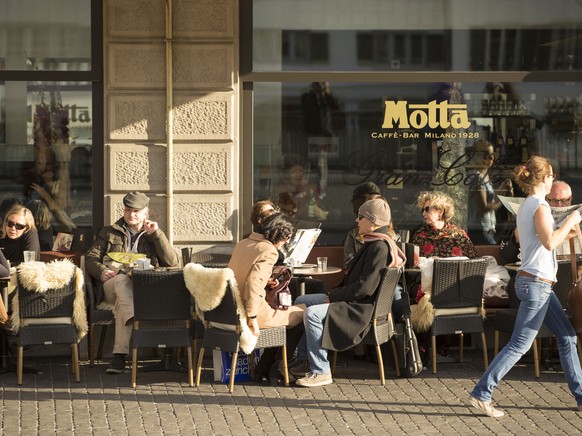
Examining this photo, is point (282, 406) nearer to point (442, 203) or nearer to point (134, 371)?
point (134, 371)

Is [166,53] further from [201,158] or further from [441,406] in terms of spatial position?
[441,406]

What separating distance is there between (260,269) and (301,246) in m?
1.59

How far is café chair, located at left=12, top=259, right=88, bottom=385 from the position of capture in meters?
9.18

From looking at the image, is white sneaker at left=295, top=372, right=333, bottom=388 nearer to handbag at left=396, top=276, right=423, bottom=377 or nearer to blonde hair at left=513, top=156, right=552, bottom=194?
handbag at left=396, top=276, right=423, bottom=377

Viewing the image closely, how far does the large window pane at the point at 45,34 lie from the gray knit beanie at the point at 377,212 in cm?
343

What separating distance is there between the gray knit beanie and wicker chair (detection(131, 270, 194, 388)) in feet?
5.01

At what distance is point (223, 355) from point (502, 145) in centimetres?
384

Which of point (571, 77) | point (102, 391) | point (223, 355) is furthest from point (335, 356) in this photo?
point (571, 77)

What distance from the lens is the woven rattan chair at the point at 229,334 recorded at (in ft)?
29.2

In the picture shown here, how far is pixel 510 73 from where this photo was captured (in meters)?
11.3

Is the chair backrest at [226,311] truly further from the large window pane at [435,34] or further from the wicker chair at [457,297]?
the large window pane at [435,34]

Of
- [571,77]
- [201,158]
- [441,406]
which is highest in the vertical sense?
[571,77]

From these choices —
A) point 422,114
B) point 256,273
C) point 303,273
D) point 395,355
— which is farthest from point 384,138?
point 256,273

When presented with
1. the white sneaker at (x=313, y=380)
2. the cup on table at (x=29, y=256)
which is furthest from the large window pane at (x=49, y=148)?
the white sneaker at (x=313, y=380)
